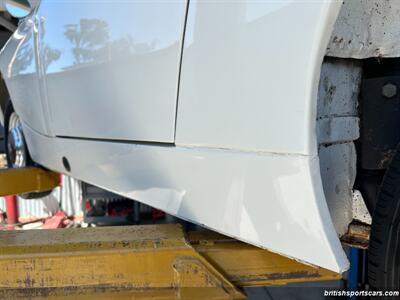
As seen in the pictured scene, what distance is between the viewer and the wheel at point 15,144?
3051 millimetres

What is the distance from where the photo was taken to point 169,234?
1483mm

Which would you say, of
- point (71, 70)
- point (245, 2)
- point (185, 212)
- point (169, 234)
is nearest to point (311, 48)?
point (245, 2)

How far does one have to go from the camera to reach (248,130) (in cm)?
110

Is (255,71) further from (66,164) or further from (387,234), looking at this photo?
(66,164)

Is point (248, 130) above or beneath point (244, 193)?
above

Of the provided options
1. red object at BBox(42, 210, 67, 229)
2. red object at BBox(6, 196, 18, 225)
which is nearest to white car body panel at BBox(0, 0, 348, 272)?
red object at BBox(42, 210, 67, 229)

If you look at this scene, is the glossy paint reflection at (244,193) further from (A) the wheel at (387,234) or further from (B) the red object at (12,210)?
(B) the red object at (12,210)

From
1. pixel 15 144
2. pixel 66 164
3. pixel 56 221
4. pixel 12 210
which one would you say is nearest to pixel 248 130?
pixel 66 164

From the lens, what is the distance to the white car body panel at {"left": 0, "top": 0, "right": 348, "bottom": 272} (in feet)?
3.27

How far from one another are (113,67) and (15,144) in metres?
1.98

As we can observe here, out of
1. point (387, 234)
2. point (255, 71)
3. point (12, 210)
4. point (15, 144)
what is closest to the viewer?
point (255, 71)

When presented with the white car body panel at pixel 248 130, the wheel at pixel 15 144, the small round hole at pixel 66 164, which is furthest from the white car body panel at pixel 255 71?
the wheel at pixel 15 144

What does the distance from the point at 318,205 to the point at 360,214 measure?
509 mm

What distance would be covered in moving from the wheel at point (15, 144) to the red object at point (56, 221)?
2951mm
